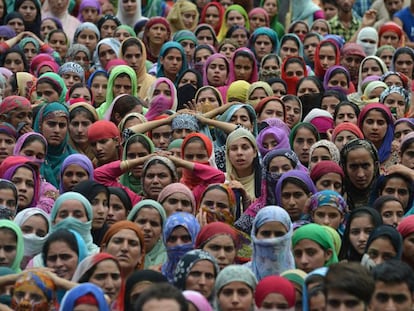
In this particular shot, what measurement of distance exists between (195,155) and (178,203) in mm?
1095

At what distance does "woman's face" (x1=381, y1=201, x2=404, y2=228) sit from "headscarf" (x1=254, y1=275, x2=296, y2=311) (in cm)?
176

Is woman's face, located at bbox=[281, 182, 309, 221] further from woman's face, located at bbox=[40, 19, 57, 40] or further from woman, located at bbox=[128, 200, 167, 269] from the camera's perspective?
woman's face, located at bbox=[40, 19, 57, 40]

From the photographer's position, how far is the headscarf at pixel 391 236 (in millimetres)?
9867

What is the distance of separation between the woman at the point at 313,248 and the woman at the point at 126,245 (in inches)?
38.3

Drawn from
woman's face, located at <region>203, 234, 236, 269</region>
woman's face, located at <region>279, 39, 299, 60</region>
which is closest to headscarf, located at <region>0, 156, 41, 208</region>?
woman's face, located at <region>203, 234, 236, 269</region>

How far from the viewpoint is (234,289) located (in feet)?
30.4

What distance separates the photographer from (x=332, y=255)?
10.1 metres

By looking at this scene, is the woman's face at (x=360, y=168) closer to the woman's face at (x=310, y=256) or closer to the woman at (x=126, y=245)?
the woman's face at (x=310, y=256)

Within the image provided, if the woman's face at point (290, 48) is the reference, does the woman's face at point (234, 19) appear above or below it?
above

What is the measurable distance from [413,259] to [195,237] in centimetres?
139

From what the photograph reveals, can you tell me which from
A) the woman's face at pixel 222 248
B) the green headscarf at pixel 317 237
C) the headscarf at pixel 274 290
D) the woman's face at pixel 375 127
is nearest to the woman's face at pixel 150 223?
the woman's face at pixel 222 248

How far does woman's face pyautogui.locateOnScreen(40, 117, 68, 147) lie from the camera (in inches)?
506

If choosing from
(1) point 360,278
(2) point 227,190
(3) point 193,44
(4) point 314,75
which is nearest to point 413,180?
(2) point 227,190

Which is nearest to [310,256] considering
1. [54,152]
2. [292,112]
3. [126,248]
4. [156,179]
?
[126,248]
